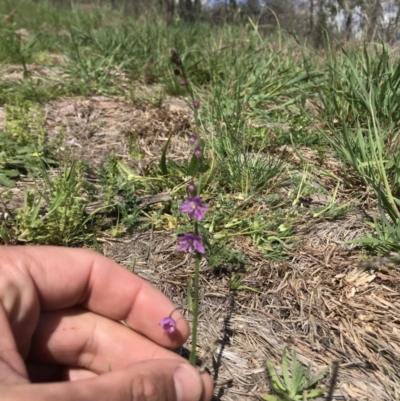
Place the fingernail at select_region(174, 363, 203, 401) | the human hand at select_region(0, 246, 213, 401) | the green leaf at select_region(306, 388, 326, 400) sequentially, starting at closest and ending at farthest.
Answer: the fingernail at select_region(174, 363, 203, 401) < the human hand at select_region(0, 246, 213, 401) < the green leaf at select_region(306, 388, 326, 400)

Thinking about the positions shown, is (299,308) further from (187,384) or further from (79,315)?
(79,315)

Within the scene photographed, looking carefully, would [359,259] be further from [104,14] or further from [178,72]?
[104,14]

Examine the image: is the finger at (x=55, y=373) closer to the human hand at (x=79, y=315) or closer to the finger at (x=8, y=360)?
the human hand at (x=79, y=315)

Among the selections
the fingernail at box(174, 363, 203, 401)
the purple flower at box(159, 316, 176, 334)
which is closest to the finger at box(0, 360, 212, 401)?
the fingernail at box(174, 363, 203, 401)

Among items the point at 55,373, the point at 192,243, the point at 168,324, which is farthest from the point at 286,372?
the point at 55,373

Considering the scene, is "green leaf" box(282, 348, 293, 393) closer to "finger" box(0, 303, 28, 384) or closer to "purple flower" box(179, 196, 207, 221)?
"purple flower" box(179, 196, 207, 221)
